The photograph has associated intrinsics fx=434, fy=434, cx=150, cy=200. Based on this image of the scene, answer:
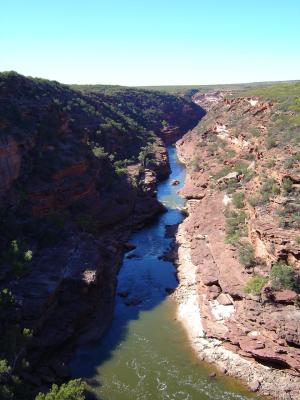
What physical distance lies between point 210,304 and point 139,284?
26.5ft

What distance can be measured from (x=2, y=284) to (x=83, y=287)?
232 inches

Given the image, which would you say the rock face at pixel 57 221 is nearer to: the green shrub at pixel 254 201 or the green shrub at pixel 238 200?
the green shrub at pixel 238 200

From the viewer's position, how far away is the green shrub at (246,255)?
33438 mm

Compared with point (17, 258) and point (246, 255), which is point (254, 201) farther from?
point (17, 258)

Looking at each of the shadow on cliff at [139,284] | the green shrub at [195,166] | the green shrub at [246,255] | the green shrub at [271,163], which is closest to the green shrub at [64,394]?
the shadow on cliff at [139,284]

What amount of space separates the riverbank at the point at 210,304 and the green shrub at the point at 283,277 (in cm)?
346

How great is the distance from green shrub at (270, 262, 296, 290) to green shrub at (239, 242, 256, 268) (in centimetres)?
353

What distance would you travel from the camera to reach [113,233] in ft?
156

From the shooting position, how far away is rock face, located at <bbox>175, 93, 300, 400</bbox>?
2652cm

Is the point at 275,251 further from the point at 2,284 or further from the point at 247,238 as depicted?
the point at 2,284

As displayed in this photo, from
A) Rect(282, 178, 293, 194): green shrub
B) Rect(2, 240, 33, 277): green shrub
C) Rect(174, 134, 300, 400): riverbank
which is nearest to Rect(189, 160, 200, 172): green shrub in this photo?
Rect(174, 134, 300, 400): riverbank

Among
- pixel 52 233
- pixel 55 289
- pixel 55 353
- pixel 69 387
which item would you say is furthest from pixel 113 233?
pixel 69 387

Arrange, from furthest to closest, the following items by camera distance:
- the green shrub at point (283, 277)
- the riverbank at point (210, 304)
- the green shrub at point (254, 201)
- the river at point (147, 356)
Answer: the green shrub at point (254, 201) → the green shrub at point (283, 277) → the riverbank at point (210, 304) → the river at point (147, 356)

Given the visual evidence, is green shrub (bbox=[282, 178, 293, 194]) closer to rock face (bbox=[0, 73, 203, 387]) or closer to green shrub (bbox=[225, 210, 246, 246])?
green shrub (bbox=[225, 210, 246, 246])
